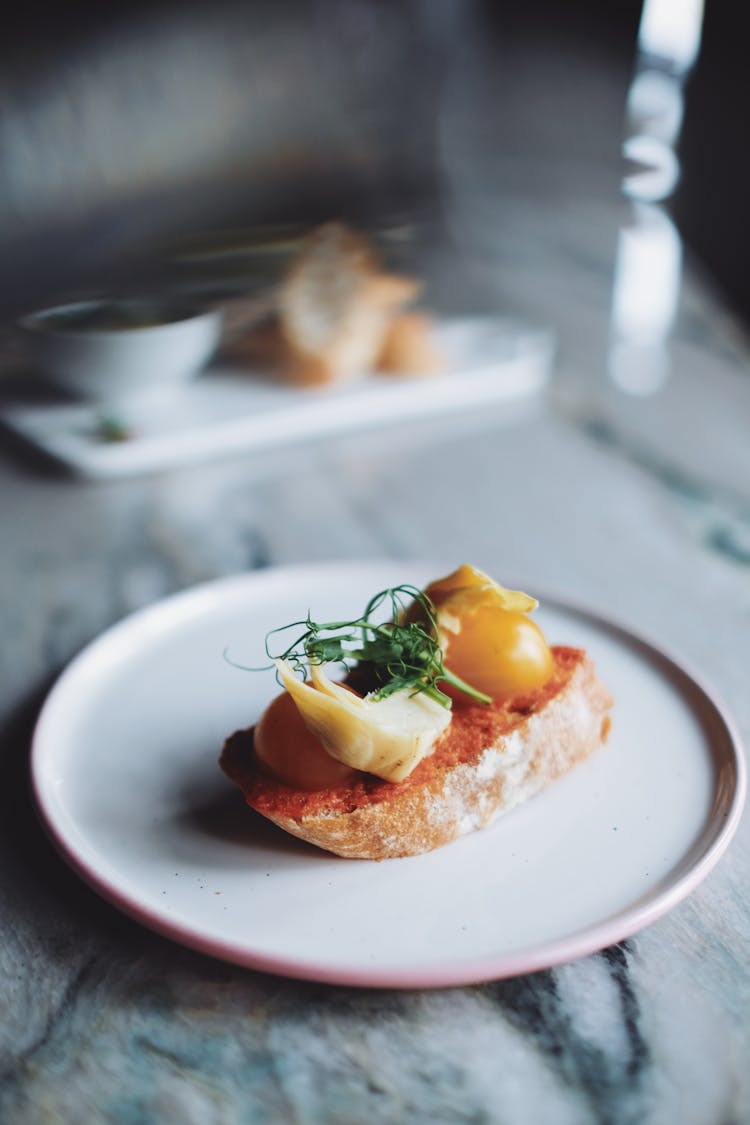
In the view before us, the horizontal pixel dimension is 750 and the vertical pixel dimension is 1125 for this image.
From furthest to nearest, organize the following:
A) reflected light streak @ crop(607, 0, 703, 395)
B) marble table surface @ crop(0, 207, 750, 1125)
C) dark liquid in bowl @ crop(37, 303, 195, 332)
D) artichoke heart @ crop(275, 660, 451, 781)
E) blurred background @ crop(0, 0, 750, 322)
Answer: blurred background @ crop(0, 0, 750, 322) < reflected light streak @ crop(607, 0, 703, 395) < dark liquid in bowl @ crop(37, 303, 195, 332) < artichoke heart @ crop(275, 660, 451, 781) < marble table surface @ crop(0, 207, 750, 1125)

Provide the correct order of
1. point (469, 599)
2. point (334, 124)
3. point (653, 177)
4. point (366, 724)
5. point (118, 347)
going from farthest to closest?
1. point (653, 177)
2. point (334, 124)
3. point (118, 347)
4. point (469, 599)
5. point (366, 724)

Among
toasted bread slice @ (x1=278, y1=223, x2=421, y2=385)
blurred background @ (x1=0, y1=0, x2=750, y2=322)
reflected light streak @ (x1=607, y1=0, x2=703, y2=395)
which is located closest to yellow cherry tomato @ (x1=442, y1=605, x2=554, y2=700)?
toasted bread slice @ (x1=278, y1=223, x2=421, y2=385)

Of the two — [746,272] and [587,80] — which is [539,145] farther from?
[746,272]

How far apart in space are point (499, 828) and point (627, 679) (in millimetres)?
254

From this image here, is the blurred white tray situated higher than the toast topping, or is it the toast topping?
the toast topping

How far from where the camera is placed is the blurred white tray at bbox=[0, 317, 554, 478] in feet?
5.01

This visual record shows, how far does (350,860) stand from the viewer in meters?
0.78

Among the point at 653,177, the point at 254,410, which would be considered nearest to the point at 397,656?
the point at 254,410

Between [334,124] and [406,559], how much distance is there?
1963 mm

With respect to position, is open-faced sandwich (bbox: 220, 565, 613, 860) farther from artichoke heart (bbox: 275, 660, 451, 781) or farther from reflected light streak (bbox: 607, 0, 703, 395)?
reflected light streak (bbox: 607, 0, 703, 395)

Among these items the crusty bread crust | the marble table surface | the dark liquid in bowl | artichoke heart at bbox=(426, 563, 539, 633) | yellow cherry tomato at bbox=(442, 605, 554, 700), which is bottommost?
the marble table surface

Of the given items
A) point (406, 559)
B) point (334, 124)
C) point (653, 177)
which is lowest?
point (406, 559)

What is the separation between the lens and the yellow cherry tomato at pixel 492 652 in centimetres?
85

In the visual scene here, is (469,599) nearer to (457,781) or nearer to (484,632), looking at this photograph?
(484,632)
